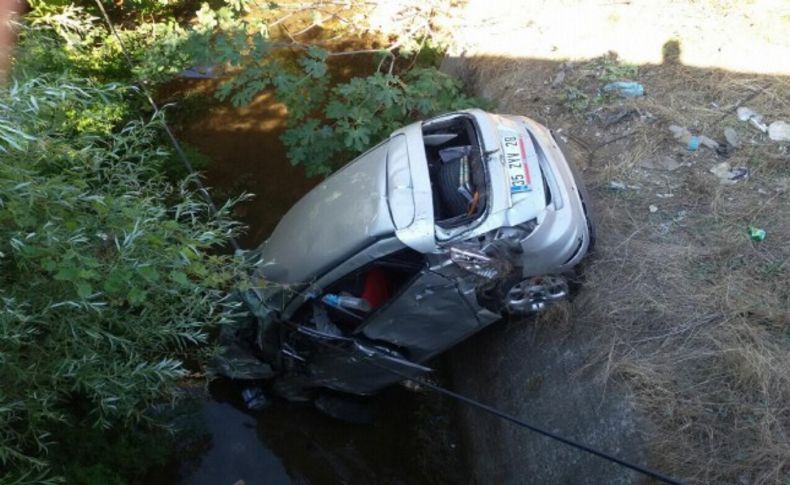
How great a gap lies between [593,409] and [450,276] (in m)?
1.30

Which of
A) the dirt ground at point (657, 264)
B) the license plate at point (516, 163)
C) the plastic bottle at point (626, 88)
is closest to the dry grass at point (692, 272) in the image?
the dirt ground at point (657, 264)

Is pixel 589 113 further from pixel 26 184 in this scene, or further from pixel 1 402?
pixel 1 402

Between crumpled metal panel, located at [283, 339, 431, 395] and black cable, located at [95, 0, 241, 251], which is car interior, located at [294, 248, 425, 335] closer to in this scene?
crumpled metal panel, located at [283, 339, 431, 395]

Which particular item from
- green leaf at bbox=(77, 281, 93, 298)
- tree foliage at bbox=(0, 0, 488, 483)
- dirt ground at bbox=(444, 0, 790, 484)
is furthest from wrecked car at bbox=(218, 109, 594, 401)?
green leaf at bbox=(77, 281, 93, 298)

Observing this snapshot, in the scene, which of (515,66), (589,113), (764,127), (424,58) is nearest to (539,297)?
(589,113)

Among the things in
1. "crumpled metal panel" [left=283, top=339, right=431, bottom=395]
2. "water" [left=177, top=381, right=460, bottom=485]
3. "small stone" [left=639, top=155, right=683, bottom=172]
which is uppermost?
"small stone" [left=639, top=155, right=683, bottom=172]

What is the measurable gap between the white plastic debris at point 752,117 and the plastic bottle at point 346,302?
12.9 feet

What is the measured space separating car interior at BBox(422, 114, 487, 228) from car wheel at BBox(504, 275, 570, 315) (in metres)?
0.72

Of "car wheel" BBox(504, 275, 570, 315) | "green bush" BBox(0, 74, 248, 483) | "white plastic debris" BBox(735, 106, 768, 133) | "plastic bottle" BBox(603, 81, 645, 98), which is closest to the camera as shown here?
"green bush" BBox(0, 74, 248, 483)

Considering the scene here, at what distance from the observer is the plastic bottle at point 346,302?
14.0ft

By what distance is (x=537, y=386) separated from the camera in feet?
14.6

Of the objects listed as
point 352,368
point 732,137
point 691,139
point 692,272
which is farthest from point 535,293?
point 732,137

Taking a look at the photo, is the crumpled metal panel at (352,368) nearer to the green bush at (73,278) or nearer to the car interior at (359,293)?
the car interior at (359,293)

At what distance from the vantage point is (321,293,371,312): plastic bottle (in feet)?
14.0
